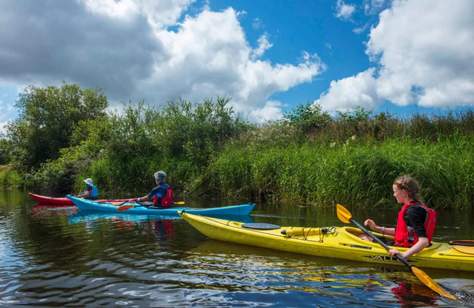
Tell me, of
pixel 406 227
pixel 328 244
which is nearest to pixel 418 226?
pixel 406 227

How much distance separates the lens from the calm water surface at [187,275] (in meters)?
4.17

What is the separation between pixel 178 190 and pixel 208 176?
2.15 m

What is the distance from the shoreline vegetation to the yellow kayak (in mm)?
4405

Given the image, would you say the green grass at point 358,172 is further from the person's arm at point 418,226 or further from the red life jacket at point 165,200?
the person's arm at point 418,226

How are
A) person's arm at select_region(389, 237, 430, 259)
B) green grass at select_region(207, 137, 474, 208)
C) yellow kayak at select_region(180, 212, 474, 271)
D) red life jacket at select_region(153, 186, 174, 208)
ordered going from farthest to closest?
1. red life jacket at select_region(153, 186, 174, 208)
2. green grass at select_region(207, 137, 474, 208)
3. yellow kayak at select_region(180, 212, 474, 271)
4. person's arm at select_region(389, 237, 430, 259)

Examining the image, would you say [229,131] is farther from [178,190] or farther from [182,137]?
Result: [178,190]

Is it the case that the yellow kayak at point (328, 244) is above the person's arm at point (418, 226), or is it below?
A: below

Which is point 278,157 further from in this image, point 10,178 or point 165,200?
point 10,178

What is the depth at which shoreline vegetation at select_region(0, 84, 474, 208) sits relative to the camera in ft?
33.0

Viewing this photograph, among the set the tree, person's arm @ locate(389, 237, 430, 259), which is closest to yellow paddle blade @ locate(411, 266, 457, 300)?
person's arm @ locate(389, 237, 430, 259)

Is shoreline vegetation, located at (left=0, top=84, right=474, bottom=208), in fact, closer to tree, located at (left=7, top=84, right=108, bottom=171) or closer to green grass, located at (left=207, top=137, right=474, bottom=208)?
green grass, located at (left=207, top=137, right=474, bottom=208)

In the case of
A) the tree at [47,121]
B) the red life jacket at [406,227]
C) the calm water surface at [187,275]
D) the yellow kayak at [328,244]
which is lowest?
the calm water surface at [187,275]

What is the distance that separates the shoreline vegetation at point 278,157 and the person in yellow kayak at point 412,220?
4.69m

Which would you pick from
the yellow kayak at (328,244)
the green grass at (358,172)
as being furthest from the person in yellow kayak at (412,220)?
the green grass at (358,172)
